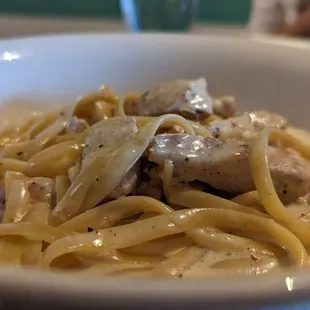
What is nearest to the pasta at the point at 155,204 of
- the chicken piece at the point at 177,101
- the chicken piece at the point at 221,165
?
the chicken piece at the point at 221,165

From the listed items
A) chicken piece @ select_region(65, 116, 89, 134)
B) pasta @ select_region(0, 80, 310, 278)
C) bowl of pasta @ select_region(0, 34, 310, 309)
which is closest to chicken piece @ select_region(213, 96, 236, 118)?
bowl of pasta @ select_region(0, 34, 310, 309)

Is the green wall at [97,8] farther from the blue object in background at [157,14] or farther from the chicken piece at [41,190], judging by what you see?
the chicken piece at [41,190]

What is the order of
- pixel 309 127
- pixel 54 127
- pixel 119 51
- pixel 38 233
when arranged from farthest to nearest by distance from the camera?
pixel 119 51, pixel 309 127, pixel 54 127, pixel 38 233

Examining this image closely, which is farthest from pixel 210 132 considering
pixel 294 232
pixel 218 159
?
pixel 294 232

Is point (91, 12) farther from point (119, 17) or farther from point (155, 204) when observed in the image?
point (155, 204)

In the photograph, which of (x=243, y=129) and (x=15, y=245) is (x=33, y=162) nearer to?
(x=15, y=245)
